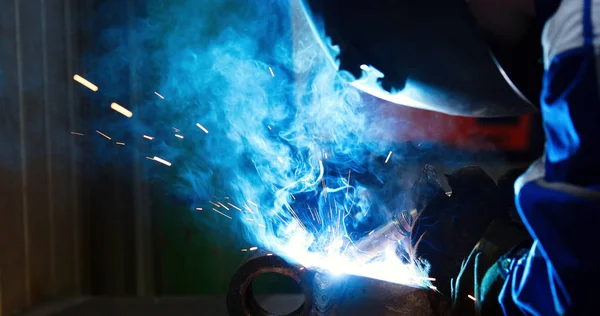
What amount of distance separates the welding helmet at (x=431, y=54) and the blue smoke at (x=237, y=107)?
1.18 metres

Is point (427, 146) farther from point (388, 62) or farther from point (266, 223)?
point (388, 62)

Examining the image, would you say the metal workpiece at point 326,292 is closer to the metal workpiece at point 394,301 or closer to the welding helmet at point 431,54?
the metal workpiece at point 394,301

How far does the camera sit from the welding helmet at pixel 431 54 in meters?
1.03

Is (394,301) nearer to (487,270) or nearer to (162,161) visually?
(487,270)

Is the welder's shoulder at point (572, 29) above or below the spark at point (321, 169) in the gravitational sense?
above

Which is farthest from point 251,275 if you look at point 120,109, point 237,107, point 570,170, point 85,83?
point 85,83

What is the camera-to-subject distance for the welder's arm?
0.76 m

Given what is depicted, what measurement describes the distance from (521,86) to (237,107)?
5.36 ft

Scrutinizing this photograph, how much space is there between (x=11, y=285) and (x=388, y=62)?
5.71ft

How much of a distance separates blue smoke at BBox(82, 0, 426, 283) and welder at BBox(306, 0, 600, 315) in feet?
3.71

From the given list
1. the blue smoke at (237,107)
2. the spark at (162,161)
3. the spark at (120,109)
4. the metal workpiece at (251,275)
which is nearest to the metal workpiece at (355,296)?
the metal workpiece at (251,275)

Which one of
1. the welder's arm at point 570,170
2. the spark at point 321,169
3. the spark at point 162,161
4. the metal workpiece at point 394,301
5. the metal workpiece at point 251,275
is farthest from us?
the spark at point 162,161

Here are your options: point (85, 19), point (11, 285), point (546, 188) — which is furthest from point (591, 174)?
point (85, 19)

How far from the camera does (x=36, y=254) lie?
6.92 feet
